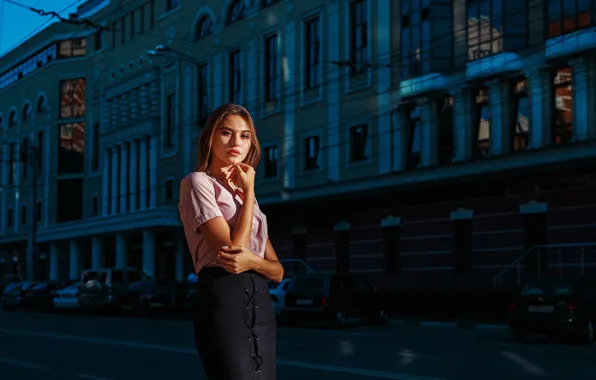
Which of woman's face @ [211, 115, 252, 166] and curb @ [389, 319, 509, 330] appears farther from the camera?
curb @ [389, 319, 509, 330]

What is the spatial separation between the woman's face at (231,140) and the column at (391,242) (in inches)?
1261

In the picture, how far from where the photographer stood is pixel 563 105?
29.0m

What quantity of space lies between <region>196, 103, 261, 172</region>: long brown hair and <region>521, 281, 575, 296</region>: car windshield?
59.5 ft

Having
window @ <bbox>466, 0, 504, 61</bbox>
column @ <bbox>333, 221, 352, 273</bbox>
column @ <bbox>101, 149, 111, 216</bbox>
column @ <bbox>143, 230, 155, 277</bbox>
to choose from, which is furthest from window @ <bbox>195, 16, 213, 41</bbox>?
window @ <bbox>466, 0, 504, 61</bbox>

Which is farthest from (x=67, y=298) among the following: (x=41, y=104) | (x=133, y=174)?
(x=41, y=104)

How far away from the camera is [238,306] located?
3.20 m

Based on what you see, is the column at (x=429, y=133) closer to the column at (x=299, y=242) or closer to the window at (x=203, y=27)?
the column at (x=299, y=242)

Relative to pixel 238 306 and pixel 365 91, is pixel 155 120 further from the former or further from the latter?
pixel 238 306

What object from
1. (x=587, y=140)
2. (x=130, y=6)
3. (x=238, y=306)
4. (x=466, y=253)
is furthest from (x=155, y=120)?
(x=238, y=306)

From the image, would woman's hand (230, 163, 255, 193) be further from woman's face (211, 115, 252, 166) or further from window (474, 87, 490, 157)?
window (474, 87, 490, 157)

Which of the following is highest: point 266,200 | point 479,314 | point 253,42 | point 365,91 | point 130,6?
point 130,6

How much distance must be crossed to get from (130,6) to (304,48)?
62.7 feet

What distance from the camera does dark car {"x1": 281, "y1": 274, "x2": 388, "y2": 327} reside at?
26828 millimetres

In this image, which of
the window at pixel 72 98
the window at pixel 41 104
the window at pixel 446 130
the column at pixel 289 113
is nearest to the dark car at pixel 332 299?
the window at pixel 446 130
